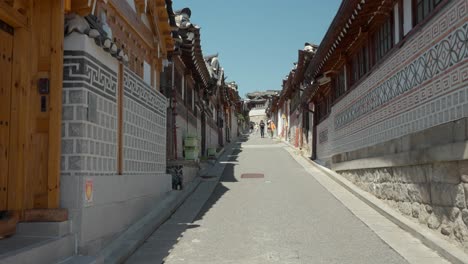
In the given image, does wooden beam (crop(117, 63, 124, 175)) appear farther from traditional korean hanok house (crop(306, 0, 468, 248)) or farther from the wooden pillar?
traditional korean hanok house (crop(306, 0, 468, 248))

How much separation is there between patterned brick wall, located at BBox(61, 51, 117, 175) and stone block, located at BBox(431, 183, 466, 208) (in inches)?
200

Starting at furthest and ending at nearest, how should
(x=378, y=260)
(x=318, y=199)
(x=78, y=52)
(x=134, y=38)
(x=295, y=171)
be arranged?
Result: (x=295, y=171), (x=318, y=199), (x=134, y=38), (x=378, y=260), (x=78, y=52)

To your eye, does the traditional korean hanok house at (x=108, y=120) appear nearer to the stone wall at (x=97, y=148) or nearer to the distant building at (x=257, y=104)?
the stone wall at (x=97, y=148)

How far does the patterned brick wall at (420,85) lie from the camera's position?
692cm

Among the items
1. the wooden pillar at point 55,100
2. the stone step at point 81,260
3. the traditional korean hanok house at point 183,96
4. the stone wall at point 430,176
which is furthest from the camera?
the traditional korean hanok house at point 183,96

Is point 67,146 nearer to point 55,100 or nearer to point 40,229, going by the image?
point 55,100

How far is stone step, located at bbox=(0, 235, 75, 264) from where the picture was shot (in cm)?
466

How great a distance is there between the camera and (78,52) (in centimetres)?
626

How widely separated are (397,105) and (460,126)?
12.0 feet

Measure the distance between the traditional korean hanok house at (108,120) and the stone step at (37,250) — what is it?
0.92ft

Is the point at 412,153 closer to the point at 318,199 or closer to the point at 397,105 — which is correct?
the point at 397,105

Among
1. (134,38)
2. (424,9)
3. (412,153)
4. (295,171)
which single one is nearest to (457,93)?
(412,153)

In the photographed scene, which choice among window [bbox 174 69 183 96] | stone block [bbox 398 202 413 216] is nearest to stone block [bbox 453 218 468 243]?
stone block [bbox 398 202 413 216]

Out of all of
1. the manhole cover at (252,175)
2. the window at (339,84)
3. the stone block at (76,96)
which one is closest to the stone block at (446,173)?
the stone block at (76,96)
